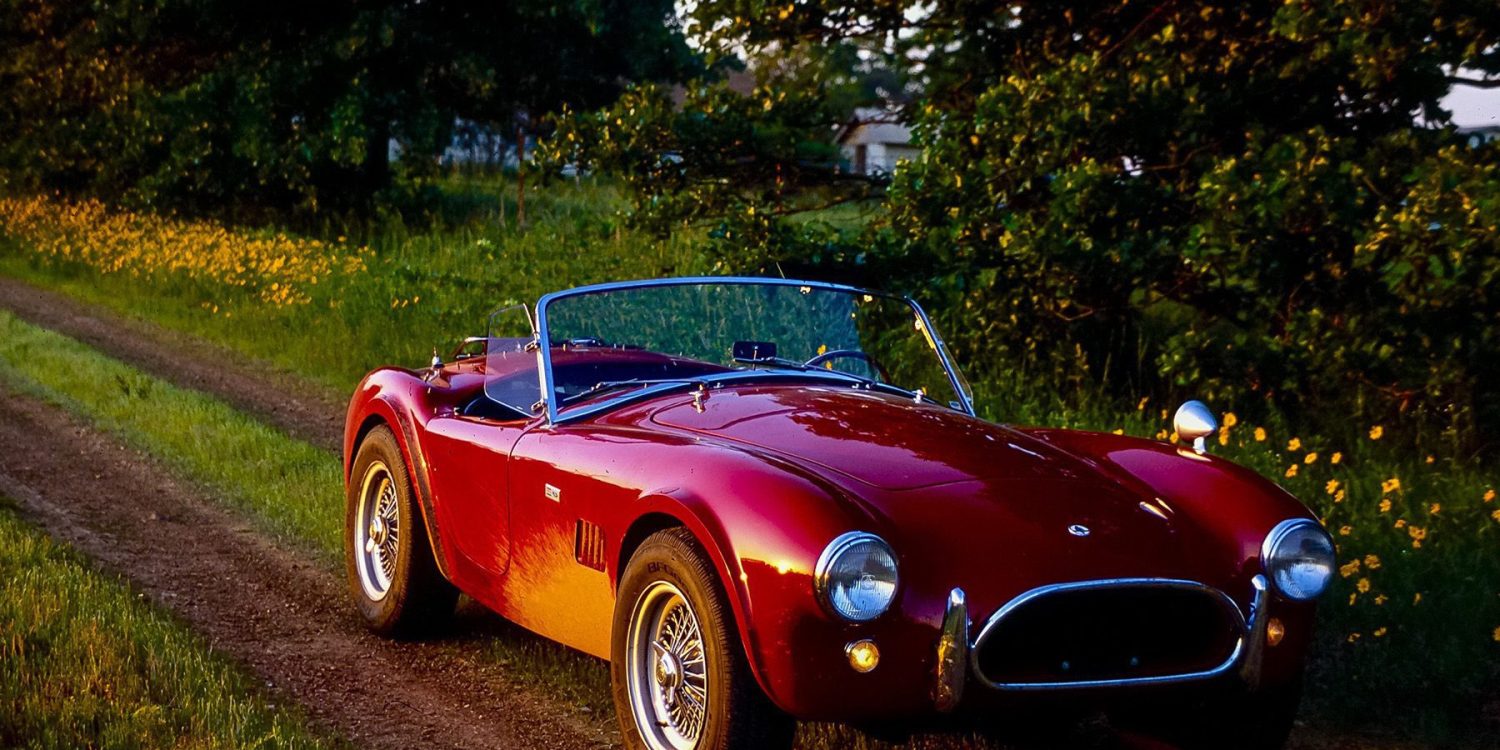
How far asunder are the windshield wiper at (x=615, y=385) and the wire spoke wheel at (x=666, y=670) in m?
1.10

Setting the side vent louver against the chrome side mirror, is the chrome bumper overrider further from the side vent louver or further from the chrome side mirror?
the side vent louver

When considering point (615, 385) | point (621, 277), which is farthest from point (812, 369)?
point (621, 277)

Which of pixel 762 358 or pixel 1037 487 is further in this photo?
pixel 762 358

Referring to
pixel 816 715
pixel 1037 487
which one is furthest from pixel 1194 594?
pixel 816 715

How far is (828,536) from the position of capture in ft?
11.8

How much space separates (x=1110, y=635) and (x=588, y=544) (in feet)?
4.97

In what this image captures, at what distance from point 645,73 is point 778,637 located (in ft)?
69.6

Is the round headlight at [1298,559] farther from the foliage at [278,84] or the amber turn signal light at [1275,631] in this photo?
the foliage at [278,84]

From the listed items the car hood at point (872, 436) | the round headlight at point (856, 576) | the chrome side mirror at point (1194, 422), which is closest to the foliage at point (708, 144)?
the car hood at point (872, 436)

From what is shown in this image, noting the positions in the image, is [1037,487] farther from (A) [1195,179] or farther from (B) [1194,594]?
(A) [1195,179]

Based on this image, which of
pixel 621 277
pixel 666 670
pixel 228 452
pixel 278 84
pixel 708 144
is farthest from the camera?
pixel 278 84

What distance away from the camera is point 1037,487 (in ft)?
13.3

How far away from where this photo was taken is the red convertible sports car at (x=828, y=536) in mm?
3592

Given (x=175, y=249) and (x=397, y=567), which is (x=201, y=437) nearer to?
(x=397, y=567)
